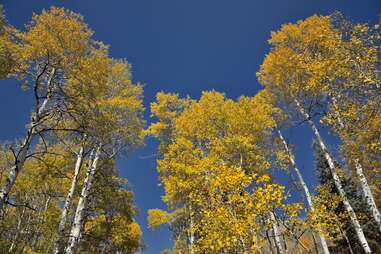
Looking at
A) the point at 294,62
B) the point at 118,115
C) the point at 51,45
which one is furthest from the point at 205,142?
the point at 51,45

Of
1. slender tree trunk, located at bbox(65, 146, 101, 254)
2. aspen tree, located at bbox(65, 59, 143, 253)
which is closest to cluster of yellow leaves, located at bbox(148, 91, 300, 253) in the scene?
aspen tree, located at bbox(65, 59, 143, 253)

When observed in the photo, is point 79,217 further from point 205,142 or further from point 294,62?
point 294,62

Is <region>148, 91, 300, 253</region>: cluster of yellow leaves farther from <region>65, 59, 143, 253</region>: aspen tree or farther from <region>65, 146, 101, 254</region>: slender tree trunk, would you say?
<region>65, 146, 101, 254</region>: slender tree trunk

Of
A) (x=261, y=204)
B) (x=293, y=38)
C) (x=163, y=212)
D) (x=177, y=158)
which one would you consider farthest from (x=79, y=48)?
(x=293, y=38)

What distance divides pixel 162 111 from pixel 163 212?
20.0 feet

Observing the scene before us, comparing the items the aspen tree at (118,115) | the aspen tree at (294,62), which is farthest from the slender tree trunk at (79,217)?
the aspen tree at (294,62)

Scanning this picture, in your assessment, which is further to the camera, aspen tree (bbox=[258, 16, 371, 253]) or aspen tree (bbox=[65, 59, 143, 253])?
aspen tree (bbox=[258, 16, 371, 253])

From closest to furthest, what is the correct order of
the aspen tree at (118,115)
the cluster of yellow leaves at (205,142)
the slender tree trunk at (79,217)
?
the slender tree trunk at (79,217) < the aspen tree at (118,115) < the cluster of yellow leaves at (205,142)

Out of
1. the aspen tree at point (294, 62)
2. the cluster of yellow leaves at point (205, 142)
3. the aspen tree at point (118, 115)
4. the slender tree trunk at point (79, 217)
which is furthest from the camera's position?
the aspen tree at point (294, 62)

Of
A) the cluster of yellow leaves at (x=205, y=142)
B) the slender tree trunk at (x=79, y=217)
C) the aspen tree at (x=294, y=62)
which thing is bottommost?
the slender tree trunk at (x=79, y=217)

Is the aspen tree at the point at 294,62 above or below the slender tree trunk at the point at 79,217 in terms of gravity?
above

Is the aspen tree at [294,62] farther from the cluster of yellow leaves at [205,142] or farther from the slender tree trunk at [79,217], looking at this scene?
the slender tree trunk at [79,217]

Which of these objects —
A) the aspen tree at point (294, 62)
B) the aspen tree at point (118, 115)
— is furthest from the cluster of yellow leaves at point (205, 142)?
the aspen tree at point (118, 115)

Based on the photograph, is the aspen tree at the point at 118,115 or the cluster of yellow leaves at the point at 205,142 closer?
the aspen tree at the point at 118,115
